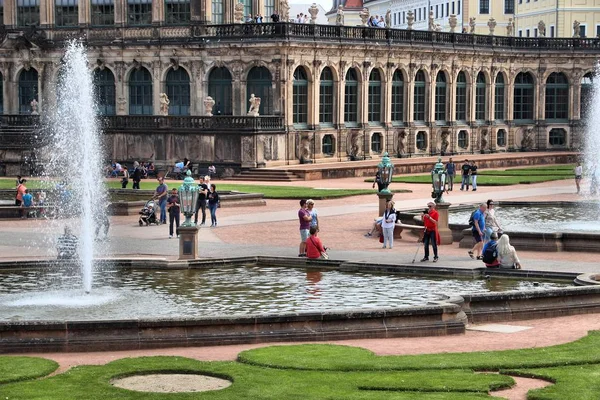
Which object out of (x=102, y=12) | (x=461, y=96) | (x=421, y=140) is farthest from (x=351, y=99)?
(x=102, y=12)

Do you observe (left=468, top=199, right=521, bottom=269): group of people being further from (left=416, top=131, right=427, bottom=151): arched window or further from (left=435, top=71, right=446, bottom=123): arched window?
(left=435, top=71, right=446, bottom=123): arched window

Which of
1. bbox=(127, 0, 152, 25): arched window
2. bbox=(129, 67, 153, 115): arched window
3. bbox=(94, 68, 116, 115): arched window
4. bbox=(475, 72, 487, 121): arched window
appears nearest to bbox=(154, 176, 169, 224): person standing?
bbox=(129, 67, 153, 115): arched window

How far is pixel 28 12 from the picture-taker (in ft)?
305

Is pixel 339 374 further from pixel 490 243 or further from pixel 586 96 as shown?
pixel 586 96

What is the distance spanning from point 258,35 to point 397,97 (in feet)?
45.3

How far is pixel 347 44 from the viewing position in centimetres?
8656

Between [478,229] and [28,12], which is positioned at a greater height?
[28,12]

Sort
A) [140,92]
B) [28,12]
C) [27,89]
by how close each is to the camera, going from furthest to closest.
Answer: [28,12]
[27,89]
[140,92]

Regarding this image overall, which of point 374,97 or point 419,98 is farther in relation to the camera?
point 419,98

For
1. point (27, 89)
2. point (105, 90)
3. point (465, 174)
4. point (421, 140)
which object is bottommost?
point (465, 174)

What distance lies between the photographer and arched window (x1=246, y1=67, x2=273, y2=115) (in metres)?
83.0

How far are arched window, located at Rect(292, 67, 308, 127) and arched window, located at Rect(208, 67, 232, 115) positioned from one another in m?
3.78

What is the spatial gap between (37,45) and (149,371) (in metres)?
68.0

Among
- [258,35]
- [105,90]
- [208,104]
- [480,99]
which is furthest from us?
[480,99]
